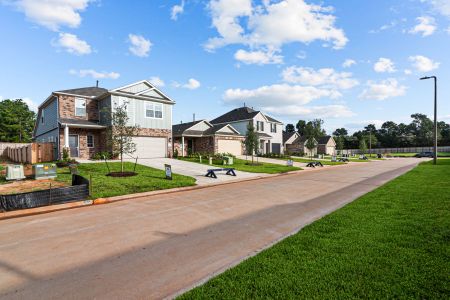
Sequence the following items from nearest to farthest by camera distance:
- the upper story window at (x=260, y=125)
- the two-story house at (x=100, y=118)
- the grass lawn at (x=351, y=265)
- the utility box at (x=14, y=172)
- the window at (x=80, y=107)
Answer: the grass lawn at (x=351, y=265)
the utility box at (x=14, y=172)
the two-story house at (x=100, y=118)
the window at (x=80, y=107)
the upper story window at (x=260, y=125)

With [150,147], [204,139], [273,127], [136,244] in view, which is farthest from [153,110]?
[273,127]

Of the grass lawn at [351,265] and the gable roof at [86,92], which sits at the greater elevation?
the gable roof at [86,92]

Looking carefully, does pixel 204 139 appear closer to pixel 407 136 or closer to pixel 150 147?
pixel 150 147

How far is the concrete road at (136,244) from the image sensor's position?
379cm

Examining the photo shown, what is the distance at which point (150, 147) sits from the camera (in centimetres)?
2691

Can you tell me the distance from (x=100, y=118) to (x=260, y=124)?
2503 cm

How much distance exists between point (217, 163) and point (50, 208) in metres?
18.3

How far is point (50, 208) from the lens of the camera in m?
8.80

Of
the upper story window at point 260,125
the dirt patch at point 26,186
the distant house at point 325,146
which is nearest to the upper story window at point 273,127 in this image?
the upper story window at point 260,125

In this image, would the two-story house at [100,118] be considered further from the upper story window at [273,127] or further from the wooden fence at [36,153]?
the upper story window at [273,127]

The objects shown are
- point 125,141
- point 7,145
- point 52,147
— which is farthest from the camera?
point 7,145

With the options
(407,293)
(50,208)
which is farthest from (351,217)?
(50,208)

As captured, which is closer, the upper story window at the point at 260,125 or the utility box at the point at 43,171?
the utility box at the point at 43,171

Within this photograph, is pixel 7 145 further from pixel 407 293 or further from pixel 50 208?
pixel 407 293
